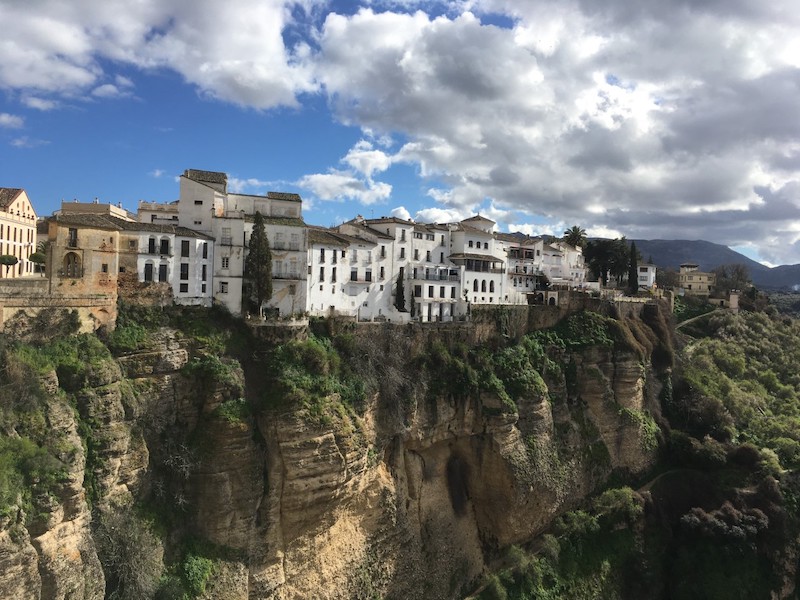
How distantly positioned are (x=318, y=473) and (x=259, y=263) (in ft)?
34.6

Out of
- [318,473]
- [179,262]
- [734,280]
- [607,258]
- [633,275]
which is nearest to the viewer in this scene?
[318,473]

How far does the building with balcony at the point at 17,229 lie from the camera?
3306 cm

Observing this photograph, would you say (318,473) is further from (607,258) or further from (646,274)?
(646,274)

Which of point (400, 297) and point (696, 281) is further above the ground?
point (696, 281)

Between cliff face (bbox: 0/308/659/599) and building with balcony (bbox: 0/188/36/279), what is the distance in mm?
14697

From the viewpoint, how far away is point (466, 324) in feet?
121

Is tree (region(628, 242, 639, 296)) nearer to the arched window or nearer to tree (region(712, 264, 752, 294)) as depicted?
tree (region(712, 264, 752, 294))

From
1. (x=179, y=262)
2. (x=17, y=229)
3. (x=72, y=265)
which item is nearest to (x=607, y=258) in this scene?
(x=179, y=262)

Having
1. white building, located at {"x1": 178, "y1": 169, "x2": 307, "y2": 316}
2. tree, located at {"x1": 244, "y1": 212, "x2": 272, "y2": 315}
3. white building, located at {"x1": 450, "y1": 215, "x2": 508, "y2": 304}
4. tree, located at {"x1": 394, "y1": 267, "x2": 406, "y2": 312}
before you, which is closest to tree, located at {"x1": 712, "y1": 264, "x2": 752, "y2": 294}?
white building, located at {"x1": 450, "y1": 215, "x2": 508, "y2": 304}

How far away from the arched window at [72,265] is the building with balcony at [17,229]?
10171 millimetres

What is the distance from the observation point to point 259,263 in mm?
28984

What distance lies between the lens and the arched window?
24.3 metres

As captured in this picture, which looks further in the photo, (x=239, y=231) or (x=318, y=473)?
(x=239, y=231)

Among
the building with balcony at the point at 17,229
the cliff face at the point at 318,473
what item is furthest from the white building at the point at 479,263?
the building with balcony at the point at 17,229
